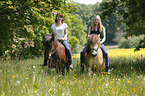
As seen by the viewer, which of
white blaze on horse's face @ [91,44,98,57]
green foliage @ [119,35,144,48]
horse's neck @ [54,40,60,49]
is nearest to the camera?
white blaze on horse's face @ [91,44,98,57]

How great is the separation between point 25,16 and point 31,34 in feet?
5.24

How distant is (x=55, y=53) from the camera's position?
5891 mm

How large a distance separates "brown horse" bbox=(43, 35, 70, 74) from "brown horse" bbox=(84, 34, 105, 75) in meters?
0.96

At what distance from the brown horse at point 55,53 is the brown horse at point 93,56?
3.14 ft

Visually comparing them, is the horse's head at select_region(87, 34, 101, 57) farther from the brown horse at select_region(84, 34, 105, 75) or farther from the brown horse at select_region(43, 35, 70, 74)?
the brown horse at select_region(43, 35, 70, 74)

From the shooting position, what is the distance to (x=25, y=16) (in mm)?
9023

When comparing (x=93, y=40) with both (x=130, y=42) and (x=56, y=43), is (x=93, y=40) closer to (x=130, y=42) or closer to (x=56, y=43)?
(x=56, y=43)

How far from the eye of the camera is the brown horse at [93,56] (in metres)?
5.31

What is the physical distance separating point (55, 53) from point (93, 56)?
1494 mm

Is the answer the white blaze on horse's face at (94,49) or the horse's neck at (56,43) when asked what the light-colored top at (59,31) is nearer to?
the horse's neck at (56,43)

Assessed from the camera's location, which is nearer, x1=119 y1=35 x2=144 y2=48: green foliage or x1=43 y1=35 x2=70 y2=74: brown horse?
x1=43 y1=35 x2=70 y2=74: brown horse

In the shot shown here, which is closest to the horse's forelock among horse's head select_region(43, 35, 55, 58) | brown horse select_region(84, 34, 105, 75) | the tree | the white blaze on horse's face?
brown horse select_region(84, 34, 105, 75)

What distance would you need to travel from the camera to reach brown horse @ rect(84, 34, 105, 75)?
17.4 ft

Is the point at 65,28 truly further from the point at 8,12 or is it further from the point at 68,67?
the point at 8,12
